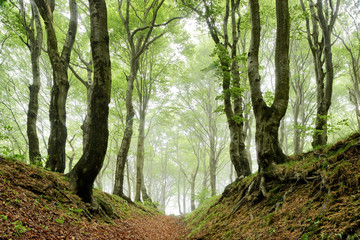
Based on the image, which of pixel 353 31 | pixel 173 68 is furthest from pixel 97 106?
pixel 353 31

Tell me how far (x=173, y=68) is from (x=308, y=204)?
15483mm

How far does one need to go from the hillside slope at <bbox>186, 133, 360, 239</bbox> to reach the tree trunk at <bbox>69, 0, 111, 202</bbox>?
3664 mm

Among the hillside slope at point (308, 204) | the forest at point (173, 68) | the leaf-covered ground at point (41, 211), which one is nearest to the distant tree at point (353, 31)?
the forest at point (173, 68)

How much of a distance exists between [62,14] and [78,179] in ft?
44.2

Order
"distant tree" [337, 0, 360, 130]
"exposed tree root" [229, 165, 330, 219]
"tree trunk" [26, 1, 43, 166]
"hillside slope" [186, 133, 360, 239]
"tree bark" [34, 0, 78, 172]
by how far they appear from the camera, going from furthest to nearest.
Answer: "distant tree" [337, 0, 360, 130], "tree trunk" [26, 1, 43, 166], "tree bark" [34, 0, 78, 172], "exposed tree root" [229, 165, 330, 219], "hillside slope" [186, 133, 360, 239]

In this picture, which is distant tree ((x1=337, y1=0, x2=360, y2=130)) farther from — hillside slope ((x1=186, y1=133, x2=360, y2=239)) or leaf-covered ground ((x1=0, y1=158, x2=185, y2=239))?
leaf-covered ground ((x1=0, y1=158, x2=185, y2=239))

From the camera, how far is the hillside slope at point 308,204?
2.68 meters

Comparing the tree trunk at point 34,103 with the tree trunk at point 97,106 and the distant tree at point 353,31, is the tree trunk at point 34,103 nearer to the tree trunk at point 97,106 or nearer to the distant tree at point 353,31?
the tree trunk at point 97,106

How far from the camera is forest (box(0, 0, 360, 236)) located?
5234 millimetres

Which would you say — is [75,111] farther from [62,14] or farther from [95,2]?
[95,2]

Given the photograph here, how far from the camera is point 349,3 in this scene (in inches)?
483

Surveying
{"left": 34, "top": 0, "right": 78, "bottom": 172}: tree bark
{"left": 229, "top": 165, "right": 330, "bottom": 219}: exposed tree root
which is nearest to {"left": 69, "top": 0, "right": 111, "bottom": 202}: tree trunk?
{"left": 34, "top": 0, "right": 78, "bottom": 172}: tree bark

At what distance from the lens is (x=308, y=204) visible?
11.4 ft

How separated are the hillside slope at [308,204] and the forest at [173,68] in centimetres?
47
